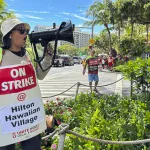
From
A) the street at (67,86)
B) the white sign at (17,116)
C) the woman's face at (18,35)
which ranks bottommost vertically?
the street at (67,86)

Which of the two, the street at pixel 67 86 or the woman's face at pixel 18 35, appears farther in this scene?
the street at pixel 67 86

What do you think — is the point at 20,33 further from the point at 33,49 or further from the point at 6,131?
the point at 6,131

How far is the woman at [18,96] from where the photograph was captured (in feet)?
7.04

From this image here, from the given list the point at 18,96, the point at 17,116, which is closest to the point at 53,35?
the point at 18,96

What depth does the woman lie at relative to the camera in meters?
2.15

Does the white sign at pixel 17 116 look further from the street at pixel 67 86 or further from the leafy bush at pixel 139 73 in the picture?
the street at pixel 67 86

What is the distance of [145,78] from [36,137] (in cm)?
347

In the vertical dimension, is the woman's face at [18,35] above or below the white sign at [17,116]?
above

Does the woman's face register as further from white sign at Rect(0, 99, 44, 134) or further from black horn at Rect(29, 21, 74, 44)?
white sign at Rect(0, 99, 44, 134)

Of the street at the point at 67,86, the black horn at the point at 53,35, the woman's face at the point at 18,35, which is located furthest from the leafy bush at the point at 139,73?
the woman's face at the point at 18,35

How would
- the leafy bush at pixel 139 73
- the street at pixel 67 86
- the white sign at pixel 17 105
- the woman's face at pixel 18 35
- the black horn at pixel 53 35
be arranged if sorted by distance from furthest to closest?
the street at pixel 67 86 → the leafy bush at pixel 139 73 → the black horn at pixel 53 35 → the woman's face at pixel 18 35 → the white sign at pixel 17 105

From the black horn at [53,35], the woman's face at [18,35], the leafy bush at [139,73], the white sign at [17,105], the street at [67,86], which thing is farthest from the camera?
the street at [67,86]

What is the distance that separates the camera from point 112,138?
2922mm

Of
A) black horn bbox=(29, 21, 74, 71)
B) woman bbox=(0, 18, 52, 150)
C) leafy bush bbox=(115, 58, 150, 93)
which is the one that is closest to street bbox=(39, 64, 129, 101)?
leafy bush bbox=(115, 58, 150, 93)
